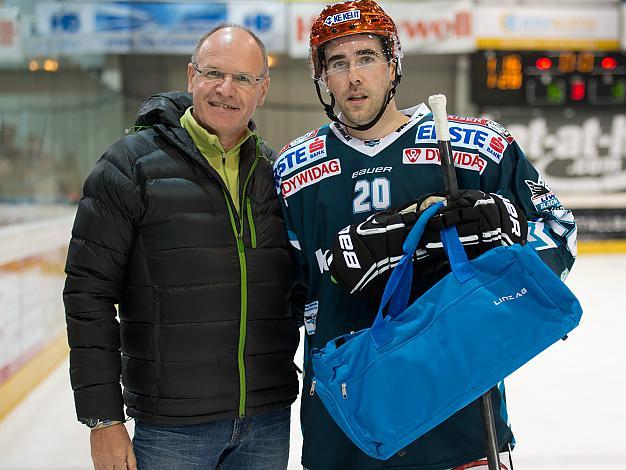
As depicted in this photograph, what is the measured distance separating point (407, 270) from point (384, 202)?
0.23 m

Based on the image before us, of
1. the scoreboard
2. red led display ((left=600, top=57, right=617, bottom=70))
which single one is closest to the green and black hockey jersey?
the scoreboard

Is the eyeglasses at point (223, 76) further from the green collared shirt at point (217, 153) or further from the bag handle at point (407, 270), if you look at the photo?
the bag handle at point (407, 270)

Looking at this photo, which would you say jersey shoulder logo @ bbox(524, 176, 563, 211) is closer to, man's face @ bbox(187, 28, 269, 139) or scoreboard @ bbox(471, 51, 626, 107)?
man's face @ bbox(187, 28, 269, 139)

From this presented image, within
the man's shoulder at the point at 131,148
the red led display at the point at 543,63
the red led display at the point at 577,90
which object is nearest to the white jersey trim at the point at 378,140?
the man's shoulder at the point at 131,148

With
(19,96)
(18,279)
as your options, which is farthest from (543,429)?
(19,96)

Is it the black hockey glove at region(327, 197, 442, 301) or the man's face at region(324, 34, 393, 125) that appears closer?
the black hockey glove at region(327, 197, 442, 301)

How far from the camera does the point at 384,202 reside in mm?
1462

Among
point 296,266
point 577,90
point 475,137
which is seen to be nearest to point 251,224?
point 296,266

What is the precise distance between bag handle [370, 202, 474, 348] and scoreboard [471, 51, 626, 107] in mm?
8892

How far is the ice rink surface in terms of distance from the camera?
2967 mm

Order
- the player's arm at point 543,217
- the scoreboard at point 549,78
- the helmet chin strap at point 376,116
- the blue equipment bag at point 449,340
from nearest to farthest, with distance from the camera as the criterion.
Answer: the blue equipment bag at point 449,340 → the player's arm at point 543,217 → the helmet chin strap at point 376,116 → the scoreboard at point 549,78

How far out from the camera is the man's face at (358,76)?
1.48 meters

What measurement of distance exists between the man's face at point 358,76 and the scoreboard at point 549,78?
8.60 m

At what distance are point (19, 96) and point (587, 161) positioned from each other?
7235 mm
